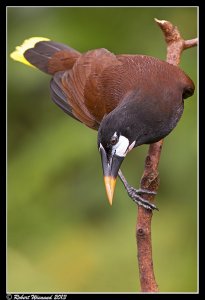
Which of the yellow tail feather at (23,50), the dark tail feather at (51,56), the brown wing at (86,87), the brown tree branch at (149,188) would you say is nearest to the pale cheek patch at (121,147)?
the brown tree branch at (149,188)

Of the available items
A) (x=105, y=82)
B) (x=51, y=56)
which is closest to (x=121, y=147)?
(x=105, y=82)

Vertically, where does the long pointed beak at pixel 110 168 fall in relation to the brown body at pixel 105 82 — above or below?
below

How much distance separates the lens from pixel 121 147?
12.9 ft

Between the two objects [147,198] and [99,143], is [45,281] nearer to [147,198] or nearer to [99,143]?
[147,198]

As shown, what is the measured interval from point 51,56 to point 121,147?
1.42 m

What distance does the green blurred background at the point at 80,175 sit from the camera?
518cm

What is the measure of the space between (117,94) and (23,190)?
4.61 feet

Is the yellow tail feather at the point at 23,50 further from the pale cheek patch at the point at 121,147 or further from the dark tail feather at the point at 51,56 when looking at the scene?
the pale cheek patch at the point at 121,147

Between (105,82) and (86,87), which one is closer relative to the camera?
(105,82)

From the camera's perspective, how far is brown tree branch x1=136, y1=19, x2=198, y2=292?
3678 millimetres

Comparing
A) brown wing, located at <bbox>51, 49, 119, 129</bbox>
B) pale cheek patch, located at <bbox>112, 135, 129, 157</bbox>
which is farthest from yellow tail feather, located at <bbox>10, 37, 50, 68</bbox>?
pale cheek patch, located at <bbox>112, 135, 129, 157</bbox>

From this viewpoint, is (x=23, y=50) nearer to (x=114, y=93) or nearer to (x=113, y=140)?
(x=114, y=93)

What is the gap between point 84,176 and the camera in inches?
211

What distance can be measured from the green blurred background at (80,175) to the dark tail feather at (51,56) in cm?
16
